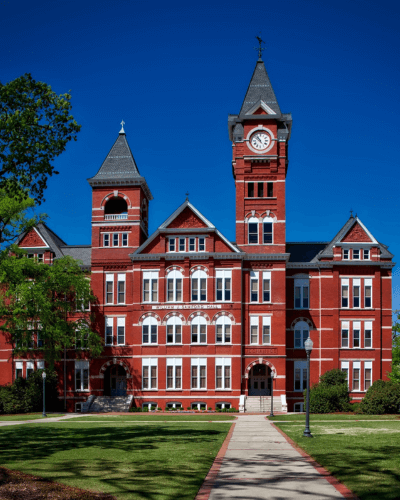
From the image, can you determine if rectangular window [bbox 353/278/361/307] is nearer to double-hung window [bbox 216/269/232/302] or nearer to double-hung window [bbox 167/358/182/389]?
double-hung window [bbox 216/269/232/302]

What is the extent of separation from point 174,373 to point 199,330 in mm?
4184

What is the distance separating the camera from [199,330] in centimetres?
5053

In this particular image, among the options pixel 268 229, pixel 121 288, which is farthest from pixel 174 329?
pixel 268 229

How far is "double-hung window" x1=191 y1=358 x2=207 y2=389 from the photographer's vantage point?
5000cm

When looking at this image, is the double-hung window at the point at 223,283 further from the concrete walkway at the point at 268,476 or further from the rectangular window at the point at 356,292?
the concrete walkway at the point at 268,476

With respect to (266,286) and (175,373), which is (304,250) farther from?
(175,373)

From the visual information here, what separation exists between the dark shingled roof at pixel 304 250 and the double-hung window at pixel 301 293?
2154 mm

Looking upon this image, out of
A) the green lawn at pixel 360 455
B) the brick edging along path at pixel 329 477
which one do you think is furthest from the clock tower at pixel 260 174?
the brick edging along path at pixel 329 477

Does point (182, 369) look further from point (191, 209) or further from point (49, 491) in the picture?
point (49, 491)

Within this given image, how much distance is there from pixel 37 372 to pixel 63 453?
32.6 m

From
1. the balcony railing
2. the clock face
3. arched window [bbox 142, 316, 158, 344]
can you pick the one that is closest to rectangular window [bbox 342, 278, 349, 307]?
the clock face

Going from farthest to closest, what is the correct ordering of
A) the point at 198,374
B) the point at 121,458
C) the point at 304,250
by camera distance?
the point at 304,250 < the point at 198,374 < the point at 121,458

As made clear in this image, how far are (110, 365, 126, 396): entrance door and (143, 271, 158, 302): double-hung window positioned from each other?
765 centimetres

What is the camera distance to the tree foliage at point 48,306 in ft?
145
